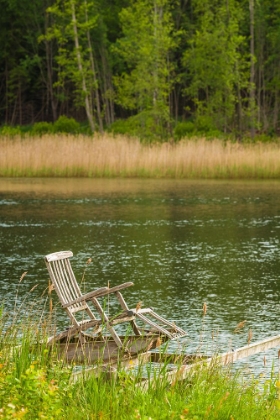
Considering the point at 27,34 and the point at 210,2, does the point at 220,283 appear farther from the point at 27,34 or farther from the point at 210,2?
the point at 27,34

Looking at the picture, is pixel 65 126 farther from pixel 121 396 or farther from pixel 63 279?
pixel 121 396

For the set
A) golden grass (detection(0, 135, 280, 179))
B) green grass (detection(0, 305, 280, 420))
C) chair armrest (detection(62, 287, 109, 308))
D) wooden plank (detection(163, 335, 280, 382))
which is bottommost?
golden grass (detection(0, 135, 280, 179))

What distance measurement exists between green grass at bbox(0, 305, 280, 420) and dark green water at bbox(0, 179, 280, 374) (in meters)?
0.41

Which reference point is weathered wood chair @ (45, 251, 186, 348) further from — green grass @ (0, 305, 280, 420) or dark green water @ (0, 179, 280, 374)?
green grass @ (0, 305, 280, 420)

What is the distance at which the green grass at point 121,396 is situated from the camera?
589 cm

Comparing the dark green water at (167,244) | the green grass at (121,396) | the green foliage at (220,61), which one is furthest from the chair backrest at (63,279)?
the green foliage at (220,61)

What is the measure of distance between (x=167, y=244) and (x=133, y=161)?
15564 millimetres

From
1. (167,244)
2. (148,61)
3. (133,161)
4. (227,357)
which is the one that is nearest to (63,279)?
(227,357)

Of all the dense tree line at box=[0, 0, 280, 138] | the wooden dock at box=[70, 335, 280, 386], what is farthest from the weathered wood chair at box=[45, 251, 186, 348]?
the dense tree line at box=[0, 0, 280, 138]

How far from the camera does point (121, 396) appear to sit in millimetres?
6344

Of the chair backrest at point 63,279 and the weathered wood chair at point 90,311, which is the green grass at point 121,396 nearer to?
the weathered wood chair at point 90,311

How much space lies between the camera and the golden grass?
33.4m

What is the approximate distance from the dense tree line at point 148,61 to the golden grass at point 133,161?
11211 mm

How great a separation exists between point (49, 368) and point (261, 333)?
11.2 feet
